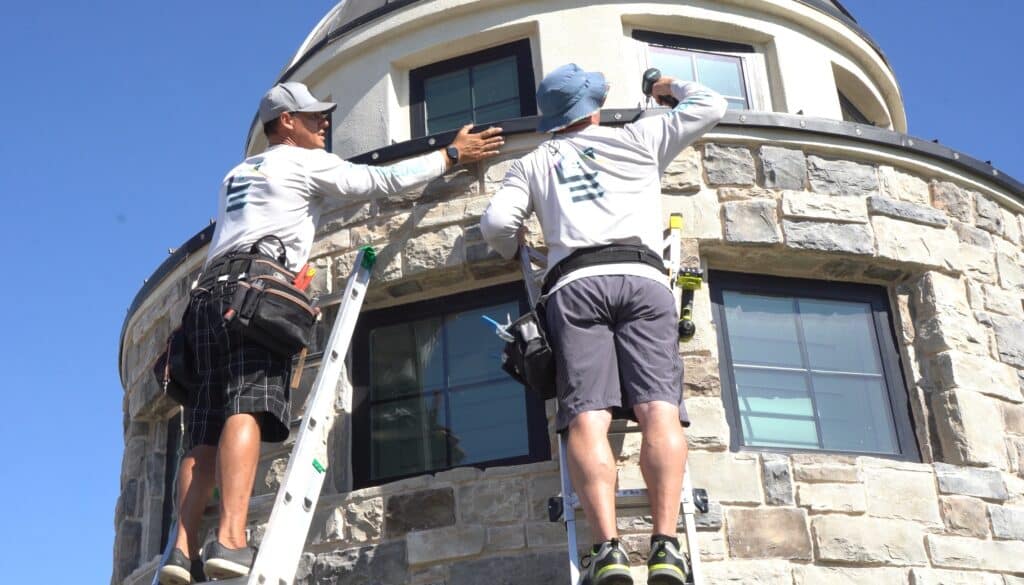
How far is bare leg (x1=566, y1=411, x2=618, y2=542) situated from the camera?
4.54 m

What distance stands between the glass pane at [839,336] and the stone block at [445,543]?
6.65 ft

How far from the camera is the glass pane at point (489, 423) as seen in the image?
6395 mm

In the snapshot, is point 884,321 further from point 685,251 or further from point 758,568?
point 758,568

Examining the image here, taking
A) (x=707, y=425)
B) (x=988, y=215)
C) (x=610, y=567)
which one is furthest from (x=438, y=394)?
(x=988, y=215)

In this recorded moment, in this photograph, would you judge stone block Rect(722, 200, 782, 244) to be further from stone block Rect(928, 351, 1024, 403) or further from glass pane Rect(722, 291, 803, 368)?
→ stone block Rect(928, 351, 1024, 403)

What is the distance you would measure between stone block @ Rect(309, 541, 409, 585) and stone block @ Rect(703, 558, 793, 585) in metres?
1.49

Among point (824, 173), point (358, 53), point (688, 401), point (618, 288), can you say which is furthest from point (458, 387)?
point (358, 53)

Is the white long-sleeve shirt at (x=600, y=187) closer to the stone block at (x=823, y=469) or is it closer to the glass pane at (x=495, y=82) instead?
the stone block at (x=823, y=469)

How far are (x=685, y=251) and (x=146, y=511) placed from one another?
3.83m

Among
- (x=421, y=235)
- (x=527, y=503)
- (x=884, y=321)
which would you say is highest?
(x=421, y=235)

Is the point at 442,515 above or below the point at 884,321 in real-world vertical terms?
below

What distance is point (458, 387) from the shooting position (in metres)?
6.65

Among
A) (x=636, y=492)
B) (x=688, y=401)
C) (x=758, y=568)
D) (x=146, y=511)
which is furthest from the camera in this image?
(x=146, y=511)

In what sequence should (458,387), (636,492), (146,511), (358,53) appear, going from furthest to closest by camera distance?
1. (358,53)
2. (146,511)
3. (458,387)
4. (636,492)
